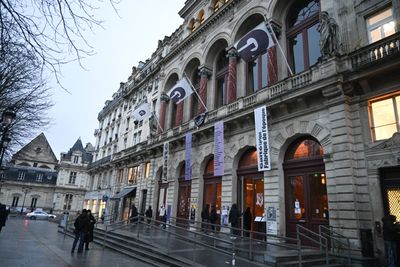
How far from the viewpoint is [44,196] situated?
218 feet

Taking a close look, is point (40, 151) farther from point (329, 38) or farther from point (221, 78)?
point (329, 38)

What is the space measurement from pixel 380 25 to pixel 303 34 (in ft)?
15.8

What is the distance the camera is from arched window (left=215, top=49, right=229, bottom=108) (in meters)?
22.7

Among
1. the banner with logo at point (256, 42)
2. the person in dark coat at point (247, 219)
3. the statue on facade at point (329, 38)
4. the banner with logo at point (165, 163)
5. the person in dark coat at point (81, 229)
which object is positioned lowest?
the person in dark coat at point (81, 229)

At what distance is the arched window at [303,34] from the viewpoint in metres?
16.3

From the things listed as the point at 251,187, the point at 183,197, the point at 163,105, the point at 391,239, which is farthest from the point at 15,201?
the point at 391,239

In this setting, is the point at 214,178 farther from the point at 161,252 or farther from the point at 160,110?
the point at 160,110

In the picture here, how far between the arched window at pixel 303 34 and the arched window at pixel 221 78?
6.18 metres

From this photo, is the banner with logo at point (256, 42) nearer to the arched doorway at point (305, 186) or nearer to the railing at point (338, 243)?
the arched doorway at point (305, 186)

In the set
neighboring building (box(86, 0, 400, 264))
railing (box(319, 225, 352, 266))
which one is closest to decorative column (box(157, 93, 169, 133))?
neighboring building (box(86, 0, 400, 264))

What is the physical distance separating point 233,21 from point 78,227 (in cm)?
1771

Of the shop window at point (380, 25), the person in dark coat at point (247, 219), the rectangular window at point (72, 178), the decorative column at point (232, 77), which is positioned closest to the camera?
the shop window at point (380, 25)

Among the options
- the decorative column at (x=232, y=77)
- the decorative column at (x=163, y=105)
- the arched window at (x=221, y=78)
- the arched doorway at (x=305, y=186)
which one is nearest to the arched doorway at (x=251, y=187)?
the arched doorway at (x=305, y=186)

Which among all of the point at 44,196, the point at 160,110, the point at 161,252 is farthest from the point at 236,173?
the point at 44,196
